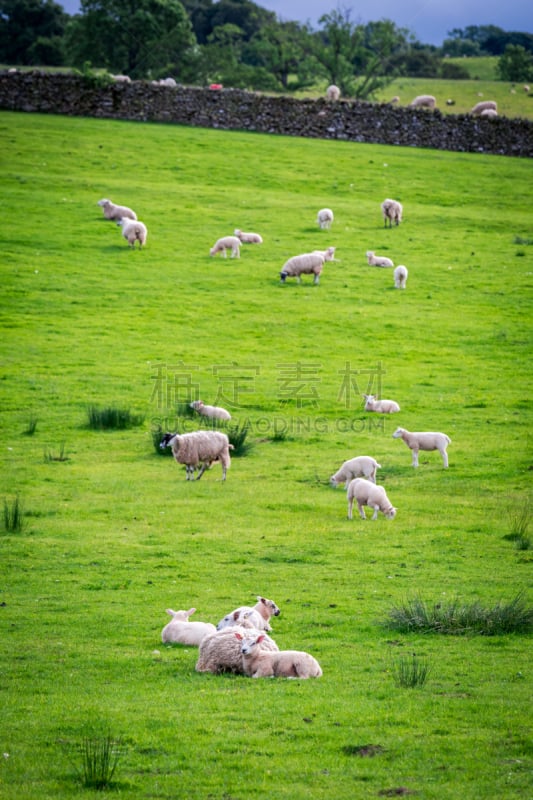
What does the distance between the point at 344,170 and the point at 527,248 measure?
40.7ft

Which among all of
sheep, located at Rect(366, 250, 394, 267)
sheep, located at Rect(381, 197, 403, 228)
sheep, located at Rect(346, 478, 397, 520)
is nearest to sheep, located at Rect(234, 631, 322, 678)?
sheep, located at Rect(346, 478, 397, 520)

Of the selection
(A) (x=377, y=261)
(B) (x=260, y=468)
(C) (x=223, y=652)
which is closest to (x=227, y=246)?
(A) (x=377, y=261)

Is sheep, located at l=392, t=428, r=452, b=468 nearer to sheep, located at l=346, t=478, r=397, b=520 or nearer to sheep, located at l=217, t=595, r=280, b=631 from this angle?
sheep, located at l=346, t=478, r=397, b=520

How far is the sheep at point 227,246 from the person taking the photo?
36.0 m

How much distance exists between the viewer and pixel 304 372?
26609mm

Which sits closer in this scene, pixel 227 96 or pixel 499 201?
pixel 499 201

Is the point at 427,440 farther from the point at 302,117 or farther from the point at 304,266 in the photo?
the point at 302,117

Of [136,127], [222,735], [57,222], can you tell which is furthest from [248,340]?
[136,127]

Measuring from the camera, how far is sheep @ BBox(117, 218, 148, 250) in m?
36.1

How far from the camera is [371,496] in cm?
1664

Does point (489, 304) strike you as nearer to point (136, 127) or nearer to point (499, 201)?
point (499, 201)

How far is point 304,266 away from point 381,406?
428 inches

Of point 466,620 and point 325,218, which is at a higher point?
point 325,218

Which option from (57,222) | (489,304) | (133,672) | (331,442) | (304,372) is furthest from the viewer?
(57,222)
